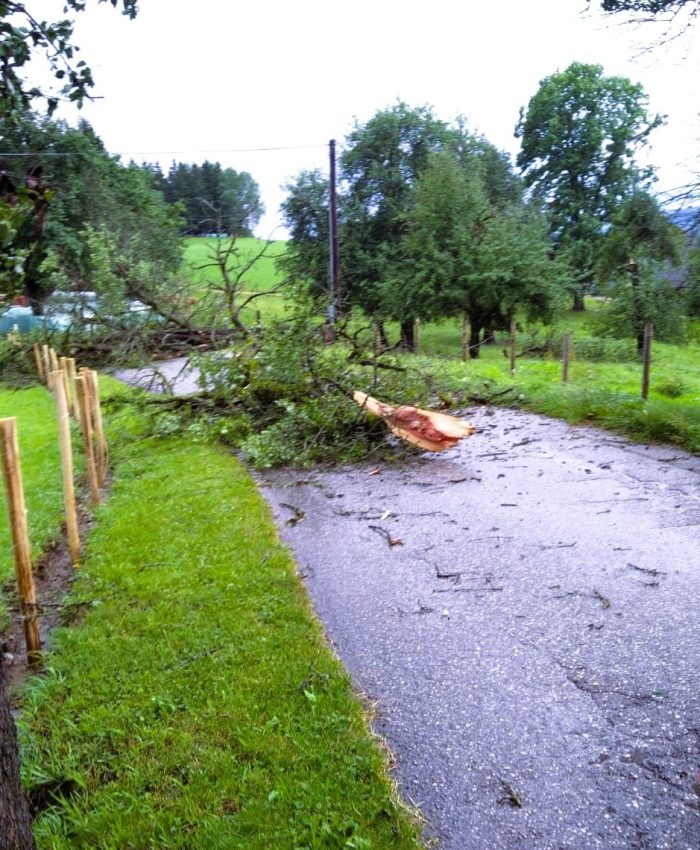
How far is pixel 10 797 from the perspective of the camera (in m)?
1.75

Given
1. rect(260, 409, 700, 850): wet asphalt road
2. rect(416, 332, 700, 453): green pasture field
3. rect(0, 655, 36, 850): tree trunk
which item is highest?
rect(0, 655, 36, 850): tree trunk

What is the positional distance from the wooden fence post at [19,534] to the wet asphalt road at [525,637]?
1604 millimetres

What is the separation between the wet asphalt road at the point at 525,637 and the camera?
2.38 metres

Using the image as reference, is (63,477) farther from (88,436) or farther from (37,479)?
(37,479)

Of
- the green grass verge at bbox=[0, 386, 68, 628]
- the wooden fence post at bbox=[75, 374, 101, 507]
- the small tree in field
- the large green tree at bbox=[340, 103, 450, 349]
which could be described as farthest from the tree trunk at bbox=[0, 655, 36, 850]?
the large green tree at bbox=[340, 103, 450, 349]

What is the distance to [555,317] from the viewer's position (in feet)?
74.1

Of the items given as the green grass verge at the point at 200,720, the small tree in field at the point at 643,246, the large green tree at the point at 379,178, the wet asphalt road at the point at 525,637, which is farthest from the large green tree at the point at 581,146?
the green grass verge at the point at 200,720

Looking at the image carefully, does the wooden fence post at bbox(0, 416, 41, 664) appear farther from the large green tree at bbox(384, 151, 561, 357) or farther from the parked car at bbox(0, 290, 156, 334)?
the large green tree at bbox(384, 151, 561, 357)

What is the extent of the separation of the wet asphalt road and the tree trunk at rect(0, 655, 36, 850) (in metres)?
1.30

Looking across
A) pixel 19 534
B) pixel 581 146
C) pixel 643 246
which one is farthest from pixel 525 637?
pixel 581 146

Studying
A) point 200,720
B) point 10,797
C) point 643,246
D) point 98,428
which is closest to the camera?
point 10,797

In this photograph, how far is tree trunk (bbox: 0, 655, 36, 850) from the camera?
1.72 meters

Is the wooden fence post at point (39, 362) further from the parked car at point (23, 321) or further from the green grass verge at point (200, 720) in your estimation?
the green grass verge at point (200, 720)

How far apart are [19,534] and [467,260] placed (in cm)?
2008
